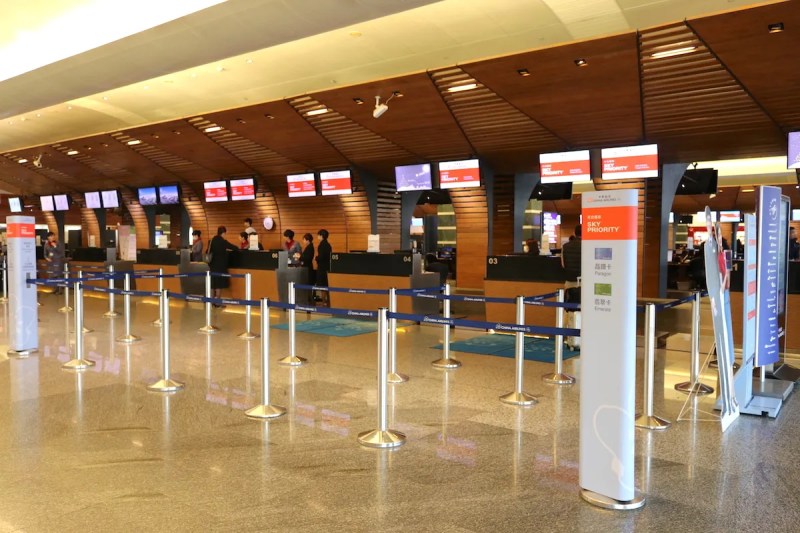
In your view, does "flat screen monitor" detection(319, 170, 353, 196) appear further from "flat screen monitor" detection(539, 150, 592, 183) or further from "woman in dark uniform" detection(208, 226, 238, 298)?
"flat screen monitor" detection(539, 150, 592, 183)

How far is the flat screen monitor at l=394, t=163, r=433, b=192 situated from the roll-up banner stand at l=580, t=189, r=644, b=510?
992 cm

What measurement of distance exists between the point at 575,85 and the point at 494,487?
6528mm

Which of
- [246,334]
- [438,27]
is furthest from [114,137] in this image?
[438,27]

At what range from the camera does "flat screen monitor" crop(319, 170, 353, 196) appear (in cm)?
1443

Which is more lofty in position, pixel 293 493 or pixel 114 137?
pixel 114 137

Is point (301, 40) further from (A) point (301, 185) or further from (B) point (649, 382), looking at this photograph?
(A) point (301, 185)

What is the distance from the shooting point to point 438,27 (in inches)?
318

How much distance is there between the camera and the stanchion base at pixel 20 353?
7.28 m

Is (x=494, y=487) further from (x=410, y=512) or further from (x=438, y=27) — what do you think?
(x=438, y=27)

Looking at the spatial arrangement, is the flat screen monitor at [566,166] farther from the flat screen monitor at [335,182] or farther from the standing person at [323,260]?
the flat screen monitor at [335,182]

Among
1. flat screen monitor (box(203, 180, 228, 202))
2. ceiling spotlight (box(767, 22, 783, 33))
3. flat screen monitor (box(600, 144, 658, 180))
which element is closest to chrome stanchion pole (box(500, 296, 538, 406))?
ceiling spotlight (box(767, 22, 783, 33))

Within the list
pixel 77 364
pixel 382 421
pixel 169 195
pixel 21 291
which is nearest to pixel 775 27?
pixel 382 421

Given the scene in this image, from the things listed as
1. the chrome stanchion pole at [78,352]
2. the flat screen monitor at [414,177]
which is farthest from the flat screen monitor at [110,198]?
the chrome stanchion pole at [78,352]

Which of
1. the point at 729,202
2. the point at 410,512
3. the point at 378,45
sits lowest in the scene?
the point at 410,512
